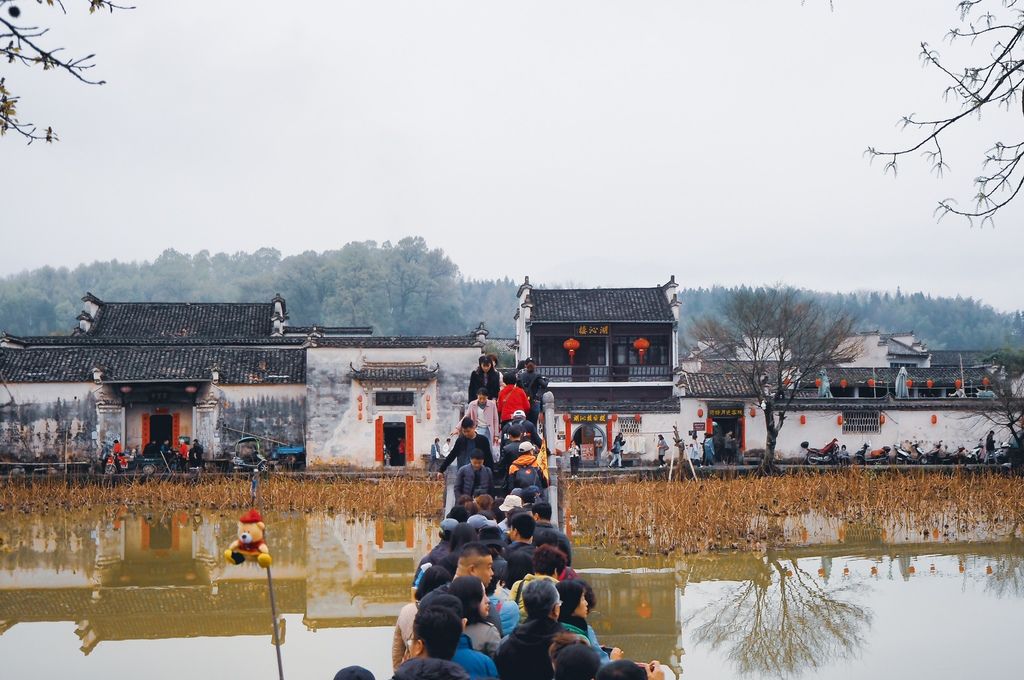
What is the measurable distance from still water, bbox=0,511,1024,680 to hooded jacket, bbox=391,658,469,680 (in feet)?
19.7

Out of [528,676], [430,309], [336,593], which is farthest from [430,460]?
[430,309]

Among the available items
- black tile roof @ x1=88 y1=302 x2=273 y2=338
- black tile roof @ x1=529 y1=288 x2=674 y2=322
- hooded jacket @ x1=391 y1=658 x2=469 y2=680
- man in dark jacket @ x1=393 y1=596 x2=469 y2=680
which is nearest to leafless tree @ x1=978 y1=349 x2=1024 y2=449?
black tile roof @ x1=529 y1=288 x2=674 y2=322

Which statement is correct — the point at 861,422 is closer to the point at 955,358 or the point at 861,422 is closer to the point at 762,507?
the point at 762,507

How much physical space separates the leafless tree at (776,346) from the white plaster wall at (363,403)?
780 cm

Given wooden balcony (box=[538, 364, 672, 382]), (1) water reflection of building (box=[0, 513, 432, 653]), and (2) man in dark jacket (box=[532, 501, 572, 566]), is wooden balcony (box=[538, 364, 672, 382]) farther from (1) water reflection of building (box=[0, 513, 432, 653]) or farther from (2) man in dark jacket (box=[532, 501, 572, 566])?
(2) man in dark jacket (box=[532, 501, 572, 566])

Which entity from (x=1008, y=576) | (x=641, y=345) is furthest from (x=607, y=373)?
(x=1008, y=576)

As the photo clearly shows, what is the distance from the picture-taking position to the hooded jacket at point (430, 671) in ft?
15.1

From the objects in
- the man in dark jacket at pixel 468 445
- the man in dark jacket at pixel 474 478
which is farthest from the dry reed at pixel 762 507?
the man in dark jacket at pixel 474 478

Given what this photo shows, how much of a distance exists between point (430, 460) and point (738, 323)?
1038 cm

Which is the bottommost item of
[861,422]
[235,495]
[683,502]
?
[683,502]

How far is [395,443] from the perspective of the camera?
30.1 metres

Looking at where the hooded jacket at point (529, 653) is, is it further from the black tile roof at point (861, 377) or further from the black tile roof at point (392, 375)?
the black tile roof at point (861, 377)

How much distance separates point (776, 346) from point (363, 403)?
1177 cm

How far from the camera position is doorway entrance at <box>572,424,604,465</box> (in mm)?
31156
